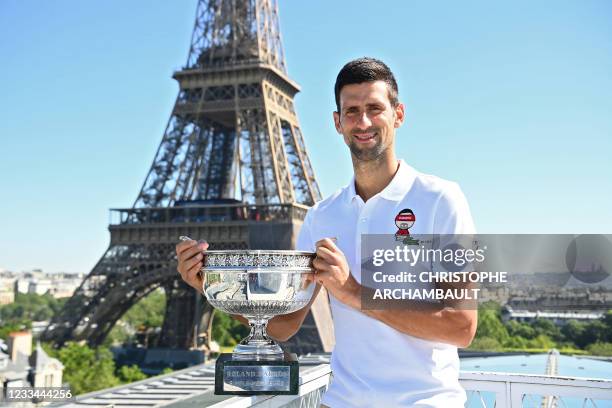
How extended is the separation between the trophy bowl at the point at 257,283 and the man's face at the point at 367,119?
45 cm

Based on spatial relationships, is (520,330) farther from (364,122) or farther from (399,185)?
(364,122)

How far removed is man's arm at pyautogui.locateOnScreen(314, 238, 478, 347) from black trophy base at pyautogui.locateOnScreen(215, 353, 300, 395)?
0.40 meters

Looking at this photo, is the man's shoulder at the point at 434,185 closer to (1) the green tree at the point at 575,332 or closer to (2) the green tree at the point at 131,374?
(1) the green tree at the point at 575,332

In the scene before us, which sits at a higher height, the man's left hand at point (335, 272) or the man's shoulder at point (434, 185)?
the man's shoulder at point (434, 185)

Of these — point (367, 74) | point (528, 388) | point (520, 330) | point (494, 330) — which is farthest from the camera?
point (520, 330)

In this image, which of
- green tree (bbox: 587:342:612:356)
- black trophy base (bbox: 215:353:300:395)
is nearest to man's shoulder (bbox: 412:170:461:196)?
black trophy base (bbox: 215:353:300:395)

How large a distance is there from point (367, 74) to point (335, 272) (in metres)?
0.74

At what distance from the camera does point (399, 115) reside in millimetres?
2572

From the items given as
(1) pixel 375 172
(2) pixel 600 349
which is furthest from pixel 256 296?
(2) pixel 600 349

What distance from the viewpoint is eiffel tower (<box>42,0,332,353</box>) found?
29172 mm

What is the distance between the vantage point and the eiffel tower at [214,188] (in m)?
29.2

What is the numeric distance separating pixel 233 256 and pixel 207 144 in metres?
31.3

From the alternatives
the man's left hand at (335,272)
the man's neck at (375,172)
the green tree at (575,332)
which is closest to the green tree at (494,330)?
Result: the green tree at (575,332)

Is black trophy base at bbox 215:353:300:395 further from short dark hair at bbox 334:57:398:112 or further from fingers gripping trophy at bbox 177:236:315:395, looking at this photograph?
short dark hair at bbox 334:57:398:112
